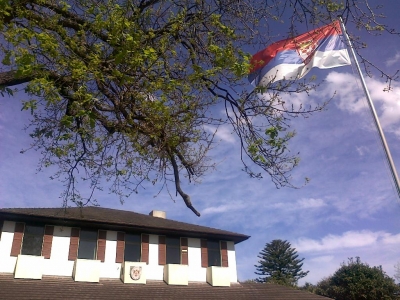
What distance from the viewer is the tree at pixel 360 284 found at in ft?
106

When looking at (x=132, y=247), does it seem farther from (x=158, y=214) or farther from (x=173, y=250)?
(x=158, y=214)

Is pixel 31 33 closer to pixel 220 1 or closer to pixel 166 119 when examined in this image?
pixel 166 119

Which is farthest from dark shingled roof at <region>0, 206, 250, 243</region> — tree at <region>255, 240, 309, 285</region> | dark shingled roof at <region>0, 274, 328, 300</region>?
tree at <region>255, 240, 309, 285</region>

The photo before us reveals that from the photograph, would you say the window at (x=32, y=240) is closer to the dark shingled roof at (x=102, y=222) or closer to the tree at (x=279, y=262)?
the dark shingled roof at (x=102, y=222)

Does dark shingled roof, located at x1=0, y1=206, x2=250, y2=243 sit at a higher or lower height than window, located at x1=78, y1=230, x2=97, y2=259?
higher

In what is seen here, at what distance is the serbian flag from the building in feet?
43.5

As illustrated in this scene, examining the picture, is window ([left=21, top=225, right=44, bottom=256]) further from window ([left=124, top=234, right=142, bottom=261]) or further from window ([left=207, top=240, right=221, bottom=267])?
window ([left=207, top=240, right=221, bottom=267])

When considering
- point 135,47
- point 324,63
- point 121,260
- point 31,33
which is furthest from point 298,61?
point 121,260

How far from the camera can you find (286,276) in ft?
207

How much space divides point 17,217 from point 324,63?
16228 mm

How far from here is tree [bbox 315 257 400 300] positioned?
32281 mm

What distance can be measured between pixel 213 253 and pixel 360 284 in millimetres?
16235

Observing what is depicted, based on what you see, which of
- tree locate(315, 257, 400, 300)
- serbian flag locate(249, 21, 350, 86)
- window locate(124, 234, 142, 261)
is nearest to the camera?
serbian flag locate(249, 21, 350, 86)

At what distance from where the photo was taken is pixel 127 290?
19.8 meters
